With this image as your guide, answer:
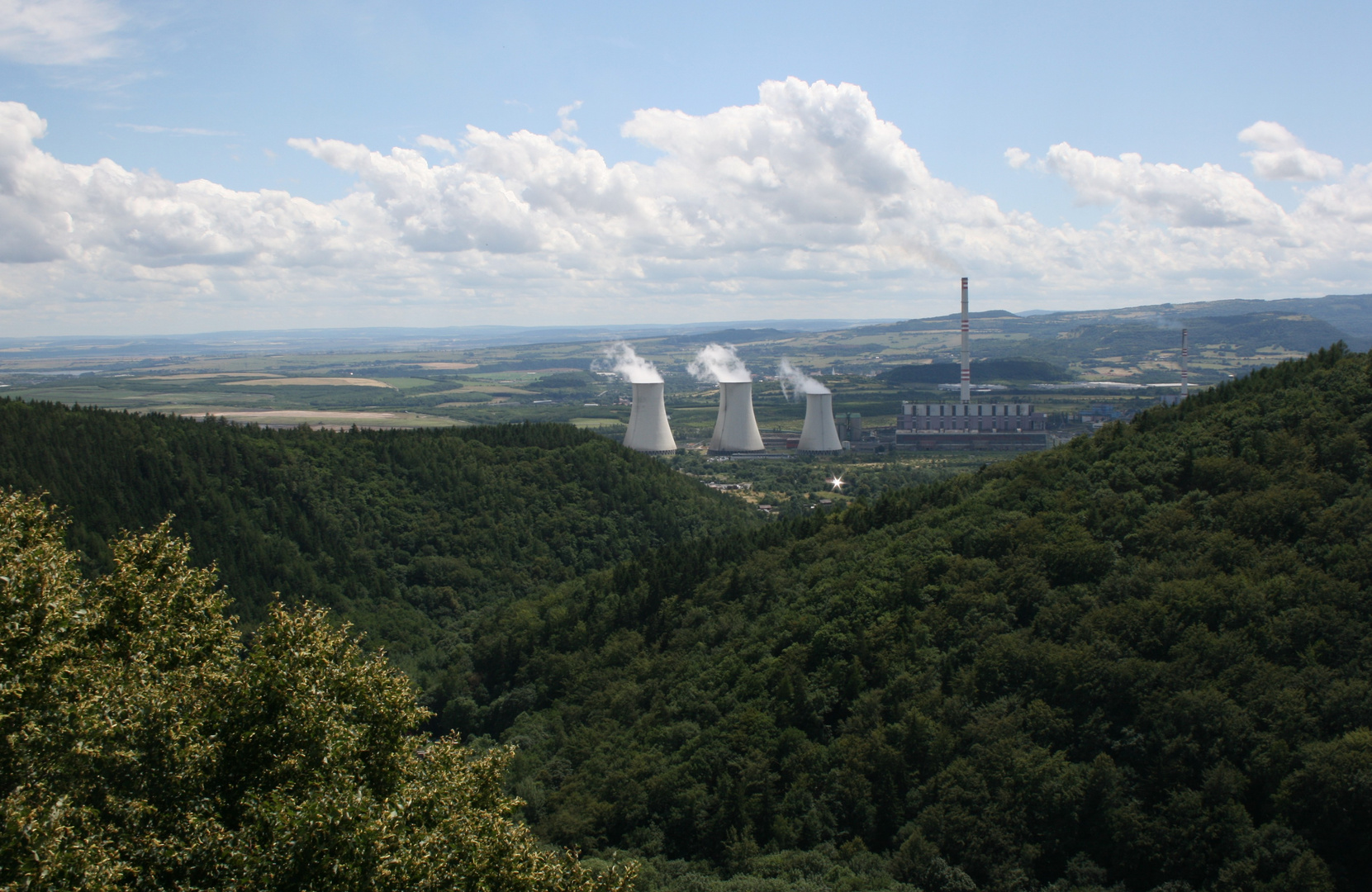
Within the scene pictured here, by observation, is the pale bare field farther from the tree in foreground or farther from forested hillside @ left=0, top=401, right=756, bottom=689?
the tree in foreground

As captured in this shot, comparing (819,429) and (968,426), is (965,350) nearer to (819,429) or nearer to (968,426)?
(968,426)

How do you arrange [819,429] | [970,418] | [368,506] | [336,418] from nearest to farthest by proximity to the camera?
1. [368,506]
2. [819,429]
3. [970,418]
4. [336,418]

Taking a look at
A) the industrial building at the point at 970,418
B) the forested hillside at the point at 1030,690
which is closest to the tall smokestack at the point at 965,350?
the industrial building at the point at 970,418

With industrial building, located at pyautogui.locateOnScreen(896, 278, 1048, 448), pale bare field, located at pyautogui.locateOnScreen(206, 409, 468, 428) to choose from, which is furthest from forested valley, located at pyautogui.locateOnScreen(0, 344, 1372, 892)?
pale bare field, located at pyautogui.locateOnScreen(206, 409, 468, 428)

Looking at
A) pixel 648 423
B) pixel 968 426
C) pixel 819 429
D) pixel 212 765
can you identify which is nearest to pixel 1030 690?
pixel 212 765

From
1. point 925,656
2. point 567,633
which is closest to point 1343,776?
point 925,656

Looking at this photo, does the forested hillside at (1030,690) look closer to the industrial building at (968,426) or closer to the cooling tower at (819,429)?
the cooling tower at (819,429)
